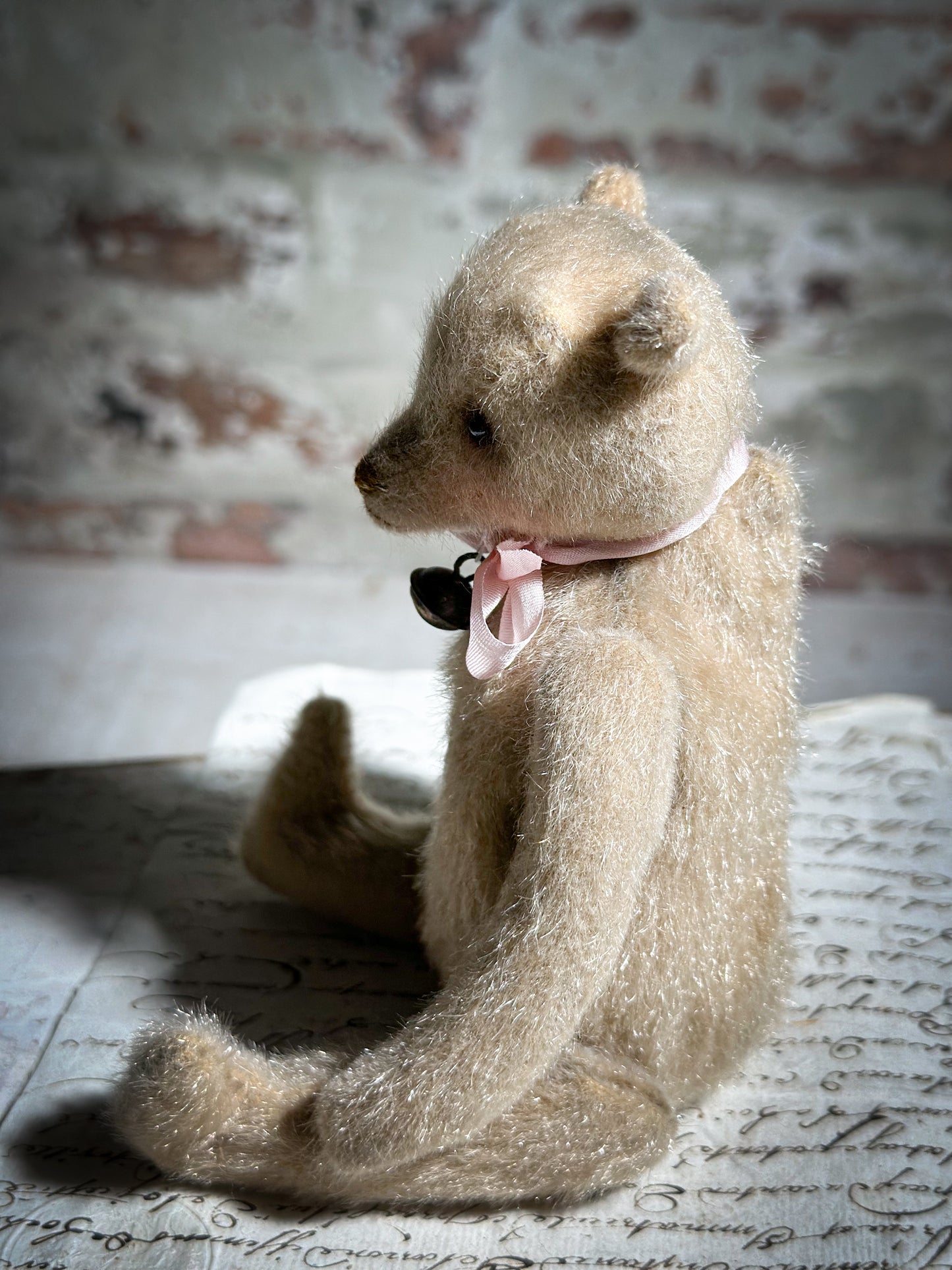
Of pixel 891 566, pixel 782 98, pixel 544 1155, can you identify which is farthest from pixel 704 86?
pixel 544 1155

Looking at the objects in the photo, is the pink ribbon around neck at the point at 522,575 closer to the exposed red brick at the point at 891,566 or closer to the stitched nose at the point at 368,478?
the stitched nose at the point at 368,478

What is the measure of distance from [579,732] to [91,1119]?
1.09 ft

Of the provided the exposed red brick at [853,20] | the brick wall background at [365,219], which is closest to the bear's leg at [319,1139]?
the brick wall background at [365,219]

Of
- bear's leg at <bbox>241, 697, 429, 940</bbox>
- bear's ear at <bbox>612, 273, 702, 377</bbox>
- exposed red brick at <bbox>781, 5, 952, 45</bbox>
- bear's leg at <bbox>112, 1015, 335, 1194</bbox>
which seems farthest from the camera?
exposed red brick at <bbox>781, 5, 952, 45</bbox>

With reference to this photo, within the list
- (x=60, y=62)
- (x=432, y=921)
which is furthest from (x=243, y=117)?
(x=432, y=921)

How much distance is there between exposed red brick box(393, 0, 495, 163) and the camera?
1280mm

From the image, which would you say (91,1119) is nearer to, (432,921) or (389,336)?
(432,921)

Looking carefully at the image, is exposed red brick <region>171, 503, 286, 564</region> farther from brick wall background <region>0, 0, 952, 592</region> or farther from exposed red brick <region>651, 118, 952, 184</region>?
exposed red brick <region>651, 118, 952, 184</region>

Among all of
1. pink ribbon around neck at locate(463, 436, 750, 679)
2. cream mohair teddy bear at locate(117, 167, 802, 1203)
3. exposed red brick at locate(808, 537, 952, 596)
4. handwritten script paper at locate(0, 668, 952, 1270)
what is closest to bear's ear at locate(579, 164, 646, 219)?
cream mohair teddy bear at locate(117, 167, 802, 1203)

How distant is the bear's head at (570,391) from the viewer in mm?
535

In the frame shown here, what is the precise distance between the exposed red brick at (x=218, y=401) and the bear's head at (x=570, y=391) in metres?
0.88

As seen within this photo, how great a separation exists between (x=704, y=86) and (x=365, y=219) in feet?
1.24

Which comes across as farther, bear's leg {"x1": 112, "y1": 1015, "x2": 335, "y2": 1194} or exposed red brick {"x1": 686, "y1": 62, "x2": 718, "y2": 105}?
exposed red brick {"x1": 686, "y1": 62, "x2": 718, "y2": 105}

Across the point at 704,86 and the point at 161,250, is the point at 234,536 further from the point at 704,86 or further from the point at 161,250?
the point at 704,86
